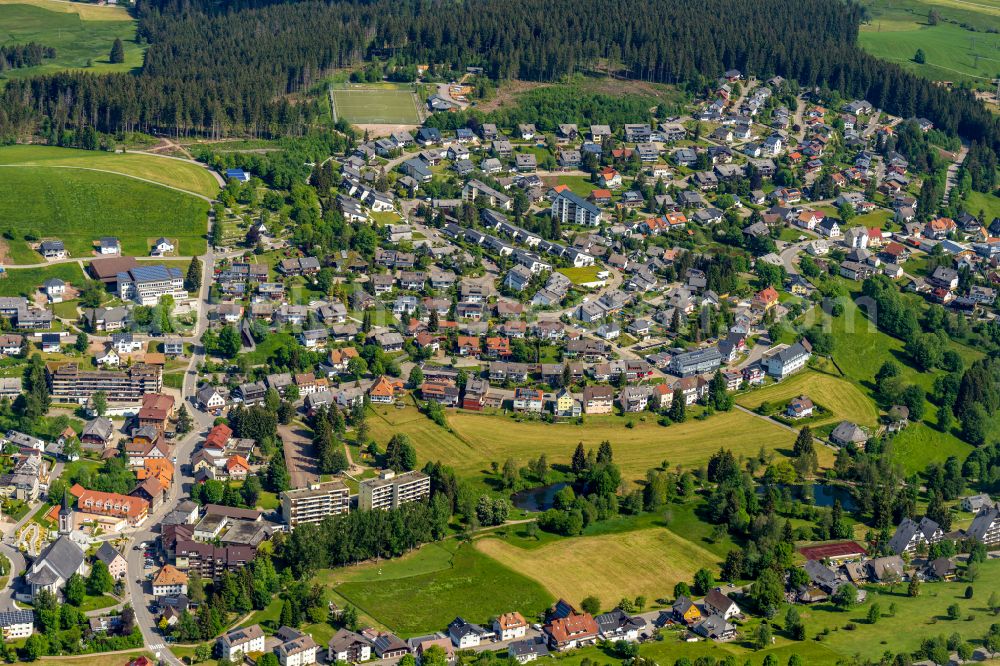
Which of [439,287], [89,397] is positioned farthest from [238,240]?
[89,397]

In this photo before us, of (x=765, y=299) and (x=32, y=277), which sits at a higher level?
(x=765, y=299)

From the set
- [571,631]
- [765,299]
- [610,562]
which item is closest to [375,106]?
[765,299]

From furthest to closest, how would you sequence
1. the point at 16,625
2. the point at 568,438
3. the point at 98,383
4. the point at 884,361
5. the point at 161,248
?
1. the point at 161,248
2. the point at 884,361
3. the point at 568,438
4. the point at 98,383
5. the point at 16,625

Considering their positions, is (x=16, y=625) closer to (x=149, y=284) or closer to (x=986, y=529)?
(x=149, y=284)

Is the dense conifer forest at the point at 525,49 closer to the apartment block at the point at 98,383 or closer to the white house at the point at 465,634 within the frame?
the apartment block at the point at 98,383

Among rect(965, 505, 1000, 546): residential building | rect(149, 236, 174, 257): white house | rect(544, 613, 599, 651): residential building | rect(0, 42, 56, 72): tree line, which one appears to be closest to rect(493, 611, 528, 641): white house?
rect(544, 613, 599, 651): residential building

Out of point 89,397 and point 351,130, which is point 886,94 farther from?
point 89,397
